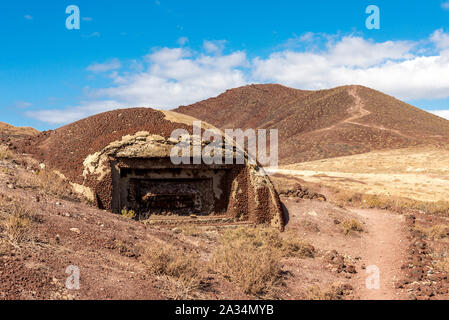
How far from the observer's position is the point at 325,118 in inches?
2151

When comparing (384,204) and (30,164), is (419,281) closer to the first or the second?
(384,204)

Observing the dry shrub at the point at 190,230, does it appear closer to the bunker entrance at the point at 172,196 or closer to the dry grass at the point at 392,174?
the bunker entrance at the point at 172,196

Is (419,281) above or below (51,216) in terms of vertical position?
below

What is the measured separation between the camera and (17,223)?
4469 millimetres

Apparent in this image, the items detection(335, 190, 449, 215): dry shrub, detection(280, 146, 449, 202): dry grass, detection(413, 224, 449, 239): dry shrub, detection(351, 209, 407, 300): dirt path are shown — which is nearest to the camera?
detection(351, 209, 407, 300): dirt path

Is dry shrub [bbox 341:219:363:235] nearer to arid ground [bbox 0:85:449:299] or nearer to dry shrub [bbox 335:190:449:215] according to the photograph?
arid ground [bbox 0:85:449:299]

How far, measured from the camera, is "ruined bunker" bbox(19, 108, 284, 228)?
8.38 metres

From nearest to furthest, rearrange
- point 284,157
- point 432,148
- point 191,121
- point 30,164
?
1. point 30,164
2. point 191,121
3. point 432,148
4. point 284,157

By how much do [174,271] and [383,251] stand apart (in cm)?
563

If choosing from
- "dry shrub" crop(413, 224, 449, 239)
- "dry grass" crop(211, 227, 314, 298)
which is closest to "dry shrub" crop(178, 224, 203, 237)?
"dry grass" crop(211, 227, 314, 298)

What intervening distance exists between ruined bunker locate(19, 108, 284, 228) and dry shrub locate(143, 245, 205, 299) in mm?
3783

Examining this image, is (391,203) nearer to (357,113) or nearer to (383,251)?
(383,251)
